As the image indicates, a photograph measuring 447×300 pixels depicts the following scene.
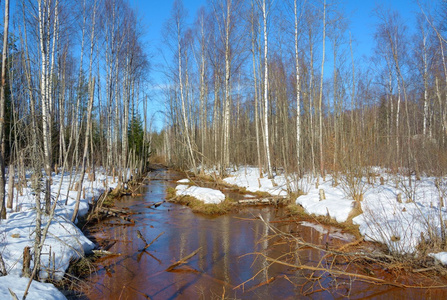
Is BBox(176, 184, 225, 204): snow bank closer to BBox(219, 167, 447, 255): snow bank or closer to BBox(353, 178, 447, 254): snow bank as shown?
BBox(219, 167, 447, 255): snow bank

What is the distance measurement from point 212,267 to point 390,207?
16.0ft

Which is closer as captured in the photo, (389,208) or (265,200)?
(389,208)

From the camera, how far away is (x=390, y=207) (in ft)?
26.1

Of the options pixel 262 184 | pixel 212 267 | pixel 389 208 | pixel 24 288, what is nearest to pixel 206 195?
pixel 262 184

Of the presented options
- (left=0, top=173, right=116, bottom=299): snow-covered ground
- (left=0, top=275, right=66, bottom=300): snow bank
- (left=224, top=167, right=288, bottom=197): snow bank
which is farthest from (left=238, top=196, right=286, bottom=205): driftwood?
(left=0, top=275, right=66, bottom=300): snow bank

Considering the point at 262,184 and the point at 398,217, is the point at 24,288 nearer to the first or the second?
the point at 398,217

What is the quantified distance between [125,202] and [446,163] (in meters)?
10.7

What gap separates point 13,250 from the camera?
16.1ft

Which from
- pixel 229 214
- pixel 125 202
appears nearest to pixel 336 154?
pixel 229 214

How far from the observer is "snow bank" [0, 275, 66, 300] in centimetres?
370

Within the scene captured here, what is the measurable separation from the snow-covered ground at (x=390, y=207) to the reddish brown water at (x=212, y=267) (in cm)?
80

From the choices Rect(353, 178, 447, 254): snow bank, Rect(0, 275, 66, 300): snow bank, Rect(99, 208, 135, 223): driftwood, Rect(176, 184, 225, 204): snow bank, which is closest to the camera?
Rect(0, 275, 66, 300): snow bank

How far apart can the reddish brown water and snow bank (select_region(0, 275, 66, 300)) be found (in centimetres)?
85

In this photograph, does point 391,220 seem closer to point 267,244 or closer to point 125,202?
point 267,244
